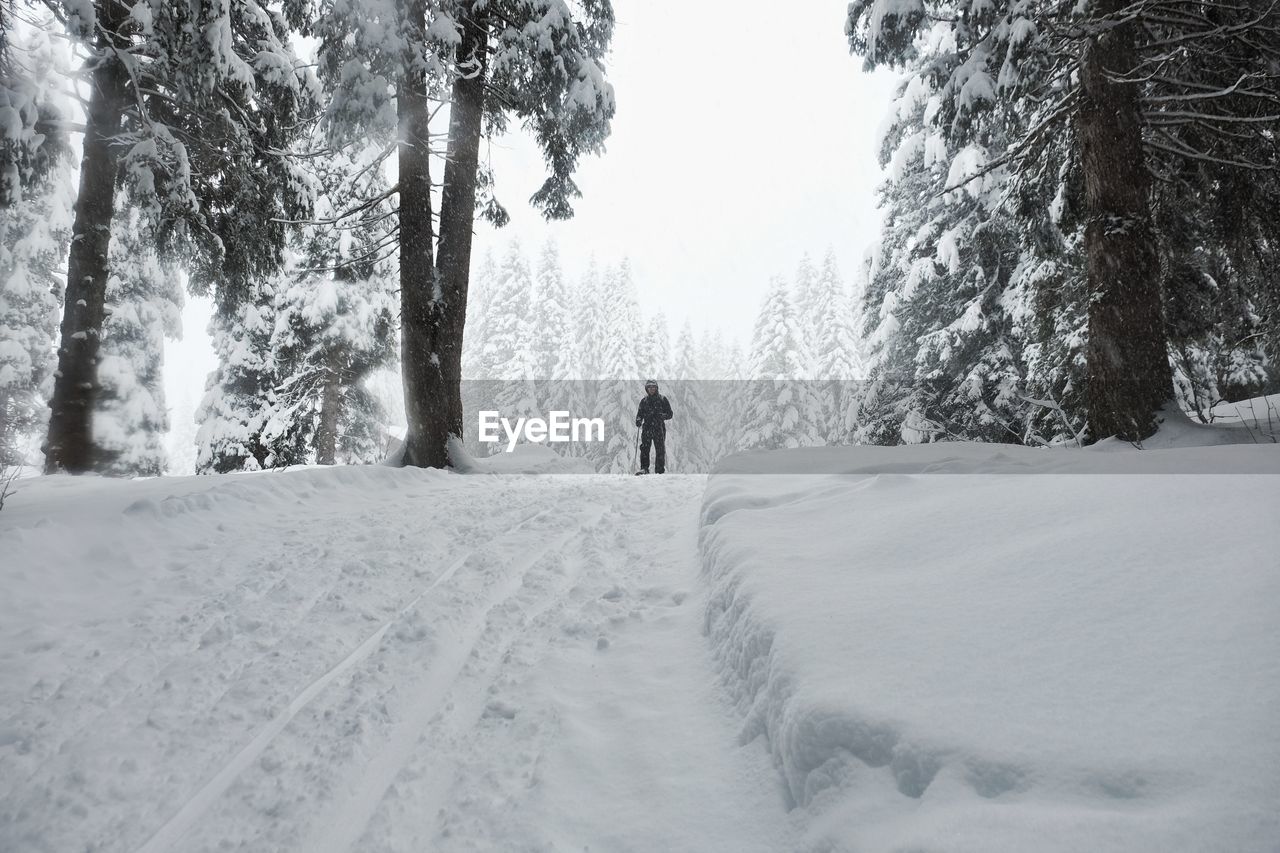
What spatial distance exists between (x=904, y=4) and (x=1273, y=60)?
10.6 ft

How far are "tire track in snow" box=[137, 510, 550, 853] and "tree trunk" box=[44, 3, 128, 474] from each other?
295 inches

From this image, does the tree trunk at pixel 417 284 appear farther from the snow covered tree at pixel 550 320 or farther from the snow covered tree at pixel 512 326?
the snow covered tree at pixel 550 320

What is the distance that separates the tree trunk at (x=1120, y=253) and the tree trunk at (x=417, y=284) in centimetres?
761

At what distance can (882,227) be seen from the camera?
1529cm

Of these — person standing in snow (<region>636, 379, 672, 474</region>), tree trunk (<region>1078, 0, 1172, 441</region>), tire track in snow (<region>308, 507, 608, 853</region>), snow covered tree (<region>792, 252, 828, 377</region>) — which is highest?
snow covered tree (<region>792, 252, 828, 377</region>)

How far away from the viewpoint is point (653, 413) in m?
12.0

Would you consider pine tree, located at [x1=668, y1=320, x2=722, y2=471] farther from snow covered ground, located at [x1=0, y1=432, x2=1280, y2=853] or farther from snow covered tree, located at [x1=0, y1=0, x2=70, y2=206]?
snow covered ground, located at [x1=0, y1=432, x2=1280, y2=853]

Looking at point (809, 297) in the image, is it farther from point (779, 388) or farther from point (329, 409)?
point (329, 409)

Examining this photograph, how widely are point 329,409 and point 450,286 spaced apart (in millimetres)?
9369

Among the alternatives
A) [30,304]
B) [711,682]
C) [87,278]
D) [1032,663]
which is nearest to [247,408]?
[30,304]

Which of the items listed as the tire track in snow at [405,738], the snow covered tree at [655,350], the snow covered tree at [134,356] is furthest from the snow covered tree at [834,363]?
the tire track in snow at [405,738]

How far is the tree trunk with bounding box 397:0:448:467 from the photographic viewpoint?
27.5 feet

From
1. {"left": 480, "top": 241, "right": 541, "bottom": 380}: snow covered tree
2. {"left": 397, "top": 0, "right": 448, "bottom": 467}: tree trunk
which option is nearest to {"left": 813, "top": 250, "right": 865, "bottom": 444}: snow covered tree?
{"left": 480, "top": 241, "right": 541, "bottom": 380}: snow covered tree

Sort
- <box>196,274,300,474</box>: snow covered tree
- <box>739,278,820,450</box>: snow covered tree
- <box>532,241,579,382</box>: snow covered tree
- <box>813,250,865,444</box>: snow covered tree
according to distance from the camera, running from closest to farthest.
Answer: <box>196,274,300,474</box>: snow covered tree
<box>739,278,820,450</box>: snow covered tree
<box>813,250,865,444</box>: snow covered tree
<box>532,241,579,382</box>: snow covered tree
